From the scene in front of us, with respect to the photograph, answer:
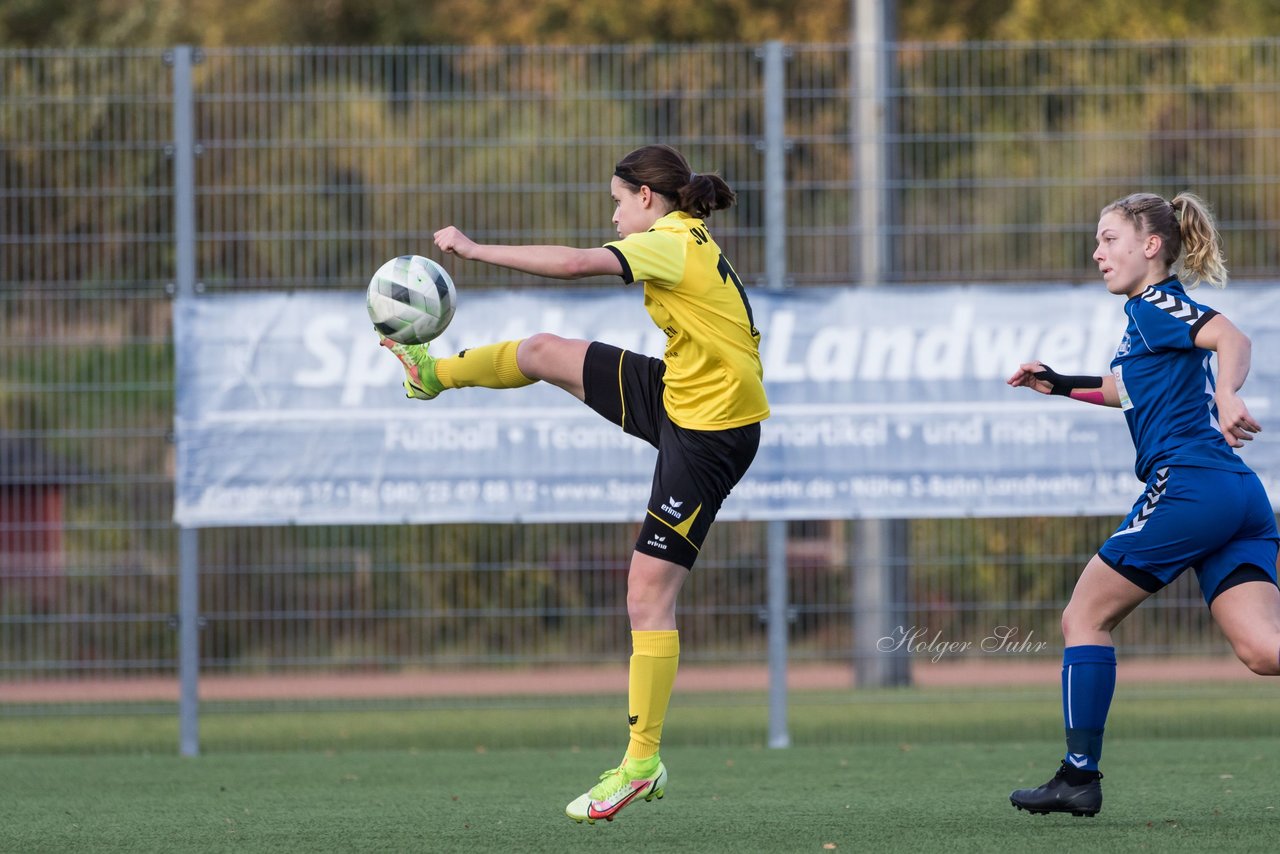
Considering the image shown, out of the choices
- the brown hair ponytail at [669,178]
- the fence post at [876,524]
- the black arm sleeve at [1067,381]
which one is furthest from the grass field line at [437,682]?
the brown hair ponytail at [669,178]

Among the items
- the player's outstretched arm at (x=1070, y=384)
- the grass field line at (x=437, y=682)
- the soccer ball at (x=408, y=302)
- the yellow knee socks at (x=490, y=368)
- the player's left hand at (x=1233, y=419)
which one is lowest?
the grass field line at (x=437, y=682)

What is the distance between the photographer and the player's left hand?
4.38 meters

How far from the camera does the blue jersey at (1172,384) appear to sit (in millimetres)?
4746

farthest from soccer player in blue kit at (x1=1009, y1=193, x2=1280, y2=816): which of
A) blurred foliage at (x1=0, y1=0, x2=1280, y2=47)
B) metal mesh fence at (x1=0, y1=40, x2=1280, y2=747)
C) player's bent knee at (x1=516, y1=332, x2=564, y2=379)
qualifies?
blurred foliage at (x1=0, y1=0, x2=1280, y2=47)

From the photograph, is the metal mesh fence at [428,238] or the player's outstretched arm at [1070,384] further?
the metal mesh fence at [428,238]

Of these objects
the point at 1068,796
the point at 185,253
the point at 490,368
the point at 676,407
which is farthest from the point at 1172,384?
the point at 185,253

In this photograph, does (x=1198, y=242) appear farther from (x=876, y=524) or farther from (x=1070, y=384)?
(x=876, y=524)

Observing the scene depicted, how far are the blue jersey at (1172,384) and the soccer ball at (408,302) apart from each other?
2.20m

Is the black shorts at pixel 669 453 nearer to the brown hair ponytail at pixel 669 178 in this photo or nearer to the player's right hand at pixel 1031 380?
the brown hair ponytail at pixel 669 178

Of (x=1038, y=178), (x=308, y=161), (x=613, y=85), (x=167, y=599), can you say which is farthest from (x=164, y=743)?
(x=1038, y=178)

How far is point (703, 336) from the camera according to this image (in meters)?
5.18

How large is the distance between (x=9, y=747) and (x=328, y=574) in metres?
1.85

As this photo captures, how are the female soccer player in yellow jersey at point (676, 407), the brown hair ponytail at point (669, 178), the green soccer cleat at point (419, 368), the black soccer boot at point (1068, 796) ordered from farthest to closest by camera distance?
the green soccer cleat at point (419, 368)
the brown hair ponytail at point (669, 178)
the female soccer player in yellow jersey at point (676, 407)
the black soccer boot at point (1068, 796)

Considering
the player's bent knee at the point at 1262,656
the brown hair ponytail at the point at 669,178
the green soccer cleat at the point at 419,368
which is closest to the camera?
the player's bent knee at the point at 1262,656
